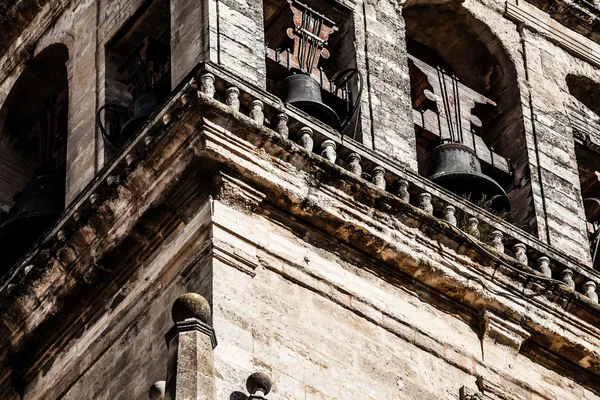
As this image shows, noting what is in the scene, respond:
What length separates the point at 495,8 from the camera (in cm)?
2372

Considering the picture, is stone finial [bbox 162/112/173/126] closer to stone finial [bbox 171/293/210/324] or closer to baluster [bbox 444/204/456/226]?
baluster [bbox 444/204/456/226]

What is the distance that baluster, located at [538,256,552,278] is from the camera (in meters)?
20.4

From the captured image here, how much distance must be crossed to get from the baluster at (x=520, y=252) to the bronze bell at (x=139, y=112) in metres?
3.14

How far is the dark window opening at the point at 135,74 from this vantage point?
68.6 ft

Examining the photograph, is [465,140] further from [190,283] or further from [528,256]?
[190,283]

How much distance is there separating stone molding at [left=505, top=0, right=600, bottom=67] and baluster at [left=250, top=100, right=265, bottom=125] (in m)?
4.93

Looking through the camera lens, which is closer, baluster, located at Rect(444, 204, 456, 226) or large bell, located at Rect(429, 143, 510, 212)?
baluster, located at Rect(444, 204, 456, 226)

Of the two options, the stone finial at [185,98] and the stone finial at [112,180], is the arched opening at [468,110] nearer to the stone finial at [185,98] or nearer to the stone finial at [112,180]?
the stone finial at [185,98]

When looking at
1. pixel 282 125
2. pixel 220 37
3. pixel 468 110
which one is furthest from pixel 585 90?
pixel 282 125

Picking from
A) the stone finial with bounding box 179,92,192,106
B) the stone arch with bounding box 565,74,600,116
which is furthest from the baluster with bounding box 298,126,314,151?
the stone arch with bounding box 565,74,600,116

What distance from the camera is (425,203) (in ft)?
65.6

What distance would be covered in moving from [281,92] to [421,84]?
2163 mm

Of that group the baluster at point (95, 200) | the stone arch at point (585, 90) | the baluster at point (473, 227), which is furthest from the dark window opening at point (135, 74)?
the stone arch at point (585, 90)

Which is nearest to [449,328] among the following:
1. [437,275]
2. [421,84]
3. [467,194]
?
[437,275]
